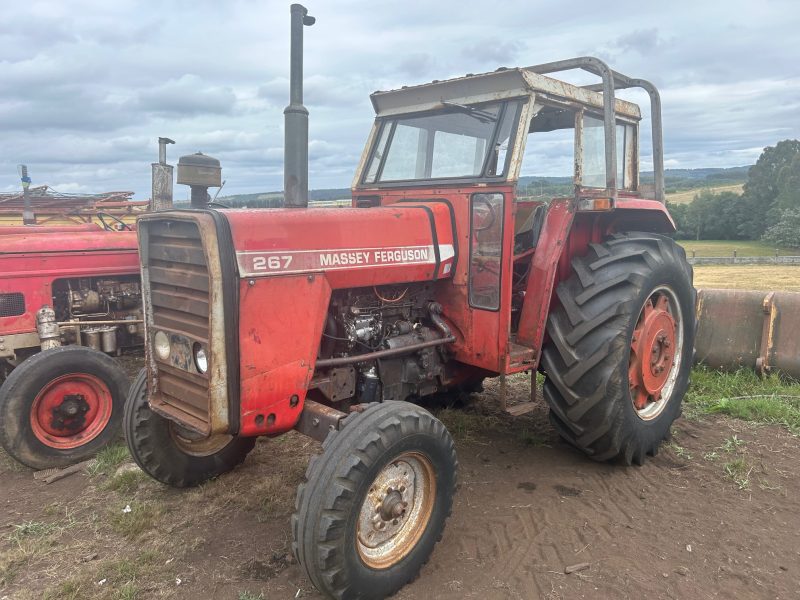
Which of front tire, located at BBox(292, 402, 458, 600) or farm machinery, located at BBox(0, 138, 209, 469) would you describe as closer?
front tire, located at BBox(292, 402, 458, 600)

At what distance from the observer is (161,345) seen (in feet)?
10.5

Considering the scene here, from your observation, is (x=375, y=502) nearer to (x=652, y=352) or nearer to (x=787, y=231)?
(x=652, y=352)

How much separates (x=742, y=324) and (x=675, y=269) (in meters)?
2.26

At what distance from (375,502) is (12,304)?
12.8 feet

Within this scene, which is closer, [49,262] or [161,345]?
[161,345]

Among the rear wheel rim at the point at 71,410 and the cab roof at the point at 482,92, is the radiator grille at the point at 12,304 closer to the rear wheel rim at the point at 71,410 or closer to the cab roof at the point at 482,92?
the rear wheel rim at the point at 71,410

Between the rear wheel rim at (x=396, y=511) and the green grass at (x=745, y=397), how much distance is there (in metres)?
3.00

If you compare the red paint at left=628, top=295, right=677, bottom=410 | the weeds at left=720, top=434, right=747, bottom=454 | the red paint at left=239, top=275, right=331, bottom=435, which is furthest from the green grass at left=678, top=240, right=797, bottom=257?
the red paint at left=239, top=275, right=331, bottom=435

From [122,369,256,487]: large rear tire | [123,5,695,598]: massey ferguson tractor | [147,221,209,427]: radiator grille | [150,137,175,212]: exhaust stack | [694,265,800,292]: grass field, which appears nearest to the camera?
[123,5,695,598]: massey ferguson tractor

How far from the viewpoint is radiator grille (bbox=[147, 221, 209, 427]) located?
2881mm

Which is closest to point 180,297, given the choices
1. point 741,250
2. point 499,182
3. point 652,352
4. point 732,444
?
point 499,182

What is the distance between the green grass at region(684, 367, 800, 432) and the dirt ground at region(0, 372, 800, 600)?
14.1 inches

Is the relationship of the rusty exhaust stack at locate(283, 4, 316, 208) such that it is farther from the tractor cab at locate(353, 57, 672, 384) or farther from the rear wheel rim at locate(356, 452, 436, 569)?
the rear wheel rim at locate(356, 452, 436, 569)

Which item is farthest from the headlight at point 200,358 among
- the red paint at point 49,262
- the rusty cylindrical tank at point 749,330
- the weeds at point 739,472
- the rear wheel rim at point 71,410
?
the rusty cylindrical tank at point 749,330
